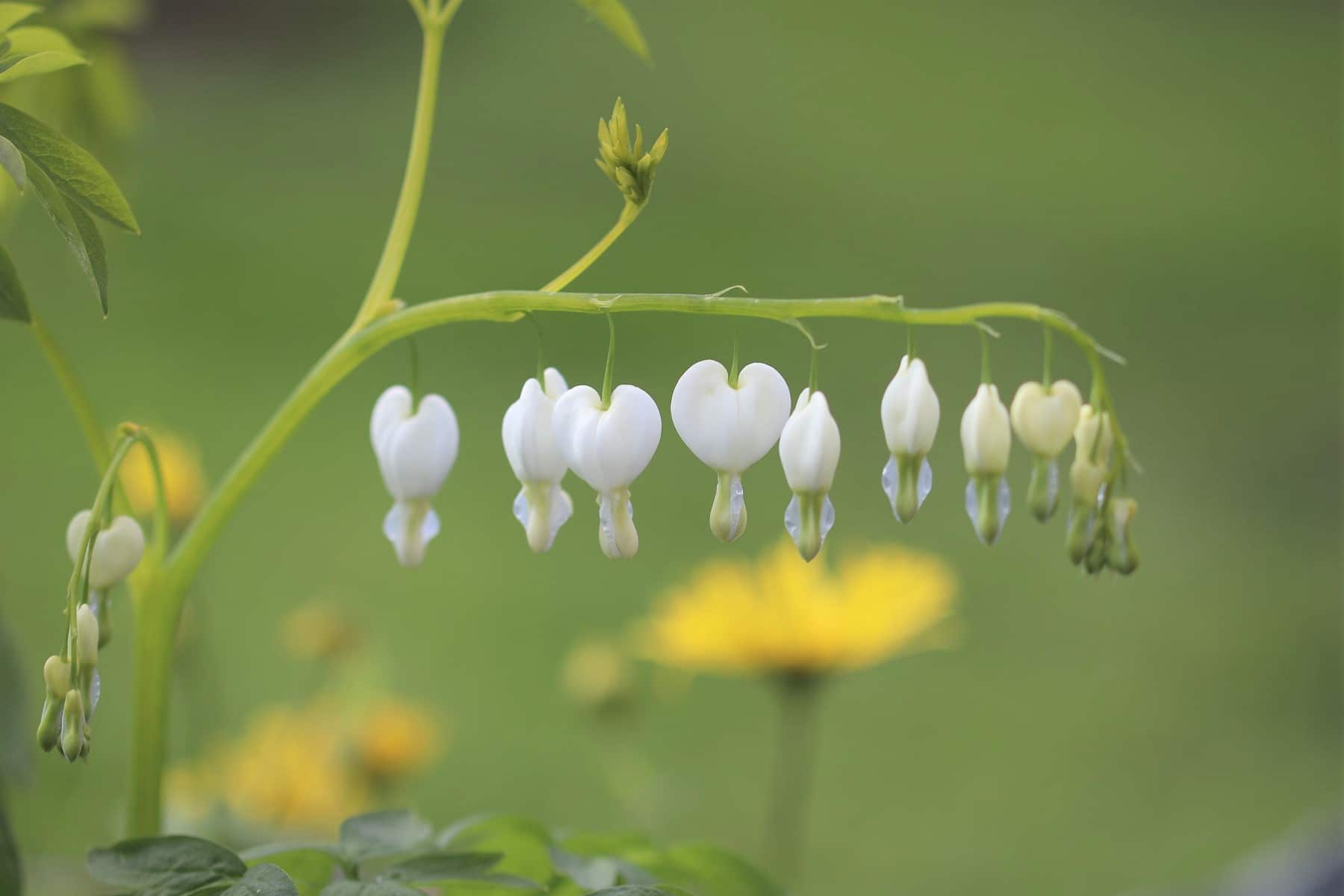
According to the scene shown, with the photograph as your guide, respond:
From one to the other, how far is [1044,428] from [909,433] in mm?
37

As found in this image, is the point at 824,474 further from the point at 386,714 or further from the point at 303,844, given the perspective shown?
→ the point at 386,714

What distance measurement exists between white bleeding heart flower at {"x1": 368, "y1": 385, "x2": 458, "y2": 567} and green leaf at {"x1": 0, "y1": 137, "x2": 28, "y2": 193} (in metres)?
0.10

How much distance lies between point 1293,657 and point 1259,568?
0.53 feet

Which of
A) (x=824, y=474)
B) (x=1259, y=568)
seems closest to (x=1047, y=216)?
(x=1259, y=568)

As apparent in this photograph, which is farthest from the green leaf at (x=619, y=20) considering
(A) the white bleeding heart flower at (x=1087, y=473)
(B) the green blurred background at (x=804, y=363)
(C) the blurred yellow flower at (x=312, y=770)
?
(C) the blurred yellow flower at (x=312, y=770)

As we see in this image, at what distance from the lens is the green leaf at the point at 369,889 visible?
306 millimetres

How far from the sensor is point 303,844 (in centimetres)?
35

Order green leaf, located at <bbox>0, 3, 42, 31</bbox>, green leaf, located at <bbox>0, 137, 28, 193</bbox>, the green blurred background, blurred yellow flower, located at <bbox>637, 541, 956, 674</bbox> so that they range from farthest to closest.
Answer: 1. the green blurred background
2. blurred yellow flower, located at <bbox>637, 541, 956, 674</bbox>
3. green leaf, located at <bbox>0, 3, 42, 31</bbox>
4. green leaf, located at <bbox>0, 137, 28, 193</bbox>

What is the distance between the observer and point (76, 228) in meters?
0.31

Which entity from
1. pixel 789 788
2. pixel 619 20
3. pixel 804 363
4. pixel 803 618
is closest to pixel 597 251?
pixel 619 20

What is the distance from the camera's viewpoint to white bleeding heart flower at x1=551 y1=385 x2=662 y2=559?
1.01ft

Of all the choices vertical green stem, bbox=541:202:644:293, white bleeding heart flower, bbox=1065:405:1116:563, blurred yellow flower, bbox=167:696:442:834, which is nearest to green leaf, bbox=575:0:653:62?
vertical green stem, bbox=541:202:644:293

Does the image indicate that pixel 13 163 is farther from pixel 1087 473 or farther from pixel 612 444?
pixel 1087 473

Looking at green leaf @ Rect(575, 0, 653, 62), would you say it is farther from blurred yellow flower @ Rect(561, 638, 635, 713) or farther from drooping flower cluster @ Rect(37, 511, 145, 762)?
blurred yellow flower @ Rect(561, 638, 635, 713)
